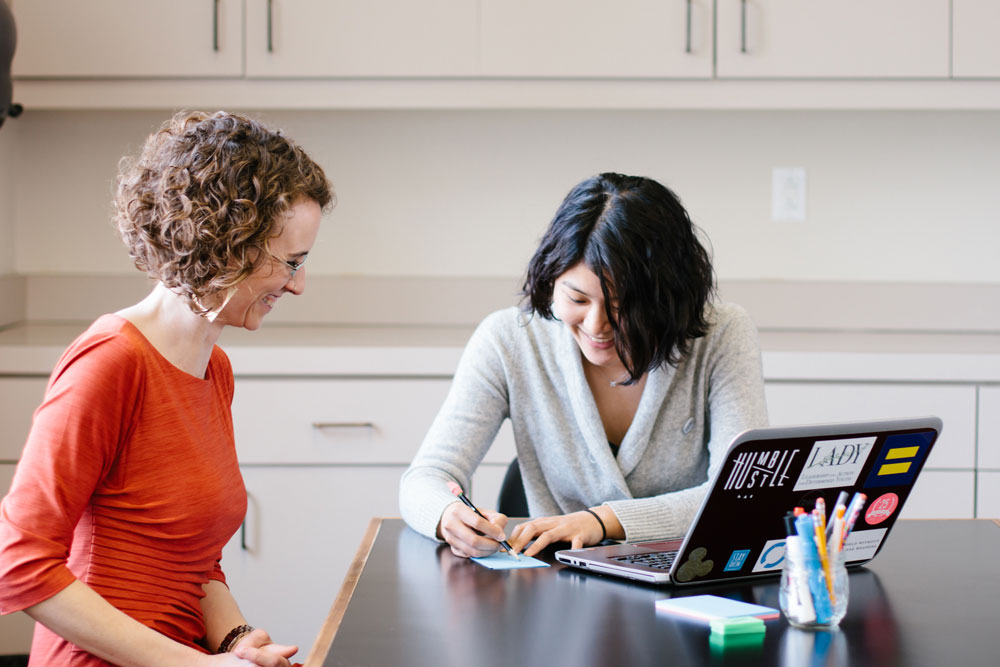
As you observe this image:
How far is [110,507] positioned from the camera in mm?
1193

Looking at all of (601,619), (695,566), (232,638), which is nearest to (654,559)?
(695,566)

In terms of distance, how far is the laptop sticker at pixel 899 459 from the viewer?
123cm

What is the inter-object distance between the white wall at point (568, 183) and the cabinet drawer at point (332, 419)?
664 mm

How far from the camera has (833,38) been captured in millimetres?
2678

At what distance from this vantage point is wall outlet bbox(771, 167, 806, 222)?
120 inches

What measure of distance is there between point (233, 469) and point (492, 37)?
1.67 m

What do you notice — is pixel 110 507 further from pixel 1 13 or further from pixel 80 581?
pixel 1 13

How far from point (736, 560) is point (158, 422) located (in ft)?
2.23

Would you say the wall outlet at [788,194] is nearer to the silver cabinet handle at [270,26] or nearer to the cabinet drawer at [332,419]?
the cabinet drawer at [332,419]

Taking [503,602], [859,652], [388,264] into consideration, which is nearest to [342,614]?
[503,602]

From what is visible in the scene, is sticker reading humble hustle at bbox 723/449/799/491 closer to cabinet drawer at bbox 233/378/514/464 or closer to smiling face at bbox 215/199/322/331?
smiling face at bbox 215/199/322/331

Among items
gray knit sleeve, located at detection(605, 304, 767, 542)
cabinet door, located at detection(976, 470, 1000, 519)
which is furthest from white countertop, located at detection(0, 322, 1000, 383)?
gray knit sleeve, located at detection(605, 304, 767, 542)

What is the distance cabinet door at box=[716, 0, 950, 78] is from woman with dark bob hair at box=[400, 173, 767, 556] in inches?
47.0

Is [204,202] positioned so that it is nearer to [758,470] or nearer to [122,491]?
[122,491]
